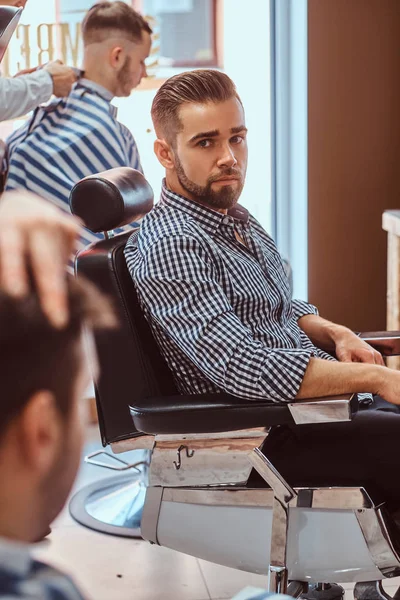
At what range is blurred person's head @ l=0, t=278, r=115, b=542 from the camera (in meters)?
0.57

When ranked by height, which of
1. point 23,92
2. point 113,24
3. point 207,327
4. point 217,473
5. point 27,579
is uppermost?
point 113,24

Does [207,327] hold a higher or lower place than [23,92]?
lower

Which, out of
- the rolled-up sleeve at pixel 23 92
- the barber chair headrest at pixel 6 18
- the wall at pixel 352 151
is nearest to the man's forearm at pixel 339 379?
the barber chair headrest at pixel 6 18

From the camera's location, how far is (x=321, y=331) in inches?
87.9

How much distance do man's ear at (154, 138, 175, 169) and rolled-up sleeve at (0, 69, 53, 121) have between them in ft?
3.50

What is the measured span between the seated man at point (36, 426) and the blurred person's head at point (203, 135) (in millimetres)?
1409

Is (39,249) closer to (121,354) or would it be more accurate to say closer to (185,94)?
(121,354)

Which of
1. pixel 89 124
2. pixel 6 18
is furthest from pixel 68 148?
pixel 6 18

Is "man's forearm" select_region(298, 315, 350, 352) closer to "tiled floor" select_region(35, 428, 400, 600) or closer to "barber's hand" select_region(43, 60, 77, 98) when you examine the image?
"tiled floor" select_region(35, 428, 400, 600)

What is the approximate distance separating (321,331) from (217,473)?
584 mm

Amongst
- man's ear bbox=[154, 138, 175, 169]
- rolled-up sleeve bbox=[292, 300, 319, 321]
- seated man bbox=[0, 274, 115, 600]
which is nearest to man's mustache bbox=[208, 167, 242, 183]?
man's ear bbox=[154, 138, 175, 169]

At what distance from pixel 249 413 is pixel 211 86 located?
76 cm

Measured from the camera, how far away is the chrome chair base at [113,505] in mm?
2824

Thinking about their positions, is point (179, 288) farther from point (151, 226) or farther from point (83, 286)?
point (83, 286)
